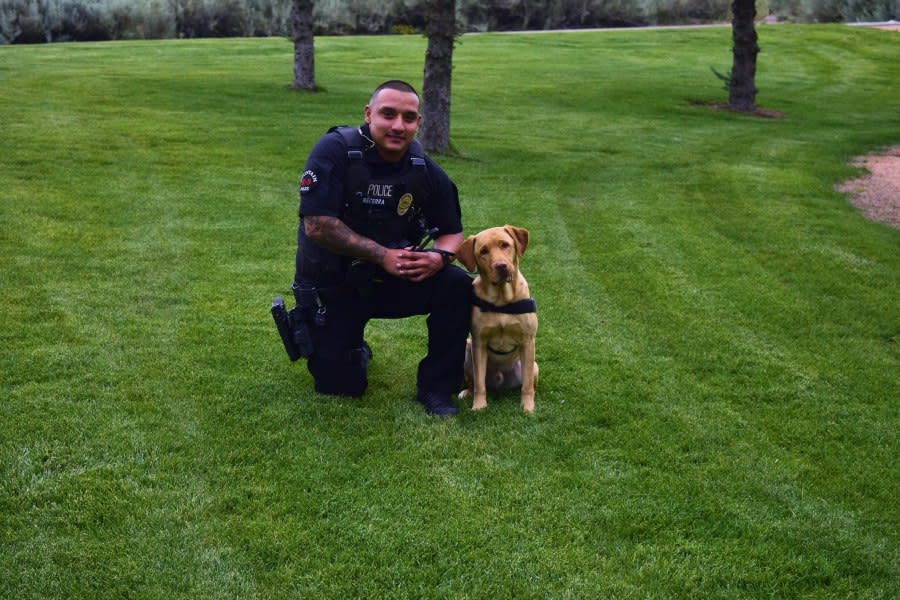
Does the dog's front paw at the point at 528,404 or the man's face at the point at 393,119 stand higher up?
the man's face at the point at 393,119

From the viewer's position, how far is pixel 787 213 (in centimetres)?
1165

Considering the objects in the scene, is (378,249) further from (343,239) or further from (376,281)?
(376,281)

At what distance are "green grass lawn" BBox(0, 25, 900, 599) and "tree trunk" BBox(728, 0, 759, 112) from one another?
8294mm

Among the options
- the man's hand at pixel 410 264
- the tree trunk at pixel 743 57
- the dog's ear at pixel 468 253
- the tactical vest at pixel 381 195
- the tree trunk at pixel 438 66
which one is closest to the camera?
the man's hand at pixel 410 264

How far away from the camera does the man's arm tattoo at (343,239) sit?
18.1ft

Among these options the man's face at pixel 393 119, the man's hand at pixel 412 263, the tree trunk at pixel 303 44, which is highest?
the tree trunk at pixel 303 44

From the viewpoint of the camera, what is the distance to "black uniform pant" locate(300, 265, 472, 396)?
583 cm

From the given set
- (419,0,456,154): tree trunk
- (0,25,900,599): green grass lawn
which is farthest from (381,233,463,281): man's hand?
(419,0,456,154): tree trunk

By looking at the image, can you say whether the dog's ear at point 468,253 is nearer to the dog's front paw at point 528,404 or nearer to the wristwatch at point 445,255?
the wristwatch at point 445,255

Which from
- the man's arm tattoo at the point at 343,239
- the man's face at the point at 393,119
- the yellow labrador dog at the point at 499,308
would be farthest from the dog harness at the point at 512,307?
the man's face at the point at 393,119

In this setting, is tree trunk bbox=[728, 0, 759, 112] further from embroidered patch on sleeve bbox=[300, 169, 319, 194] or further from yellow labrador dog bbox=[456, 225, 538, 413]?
embroidered patch on sleeve bbox=[300, 169, 319, 194]

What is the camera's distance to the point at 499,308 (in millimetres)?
5711

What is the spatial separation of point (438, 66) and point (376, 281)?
367 inches

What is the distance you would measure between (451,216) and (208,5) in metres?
37.2
